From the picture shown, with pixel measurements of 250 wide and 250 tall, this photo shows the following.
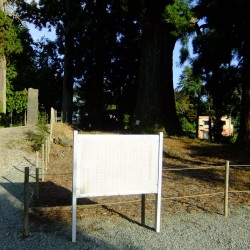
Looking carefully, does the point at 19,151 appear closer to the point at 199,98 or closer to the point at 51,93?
the point at 51,93

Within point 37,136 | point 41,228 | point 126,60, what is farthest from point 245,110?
point 126,60

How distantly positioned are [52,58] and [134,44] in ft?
31.3

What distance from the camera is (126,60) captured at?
26.1m

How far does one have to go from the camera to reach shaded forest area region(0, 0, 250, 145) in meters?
11.4

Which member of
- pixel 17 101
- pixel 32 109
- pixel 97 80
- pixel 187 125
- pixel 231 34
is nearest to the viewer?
pixel 231 34

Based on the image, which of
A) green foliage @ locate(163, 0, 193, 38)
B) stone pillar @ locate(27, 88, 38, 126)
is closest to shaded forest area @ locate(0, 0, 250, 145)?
green foliage @ locate(163, 0, 193, 38)

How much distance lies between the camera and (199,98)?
41.3 m

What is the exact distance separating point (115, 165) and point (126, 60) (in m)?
21.6

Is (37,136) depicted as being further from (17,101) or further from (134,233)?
(17,101)

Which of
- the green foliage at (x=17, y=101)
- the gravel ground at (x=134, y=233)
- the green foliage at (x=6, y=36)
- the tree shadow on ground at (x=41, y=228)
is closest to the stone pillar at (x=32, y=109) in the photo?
the green foliage at (x=6, y=36)

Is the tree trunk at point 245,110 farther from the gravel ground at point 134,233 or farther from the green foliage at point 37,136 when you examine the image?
the gravel ground at point 134,233

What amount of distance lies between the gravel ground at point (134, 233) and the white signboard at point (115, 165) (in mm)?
264

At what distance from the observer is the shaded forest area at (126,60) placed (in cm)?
1142

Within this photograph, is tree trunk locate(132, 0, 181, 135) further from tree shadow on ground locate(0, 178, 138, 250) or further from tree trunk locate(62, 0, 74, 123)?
tree shadow on ground locate(0, 178, 138, 250)
